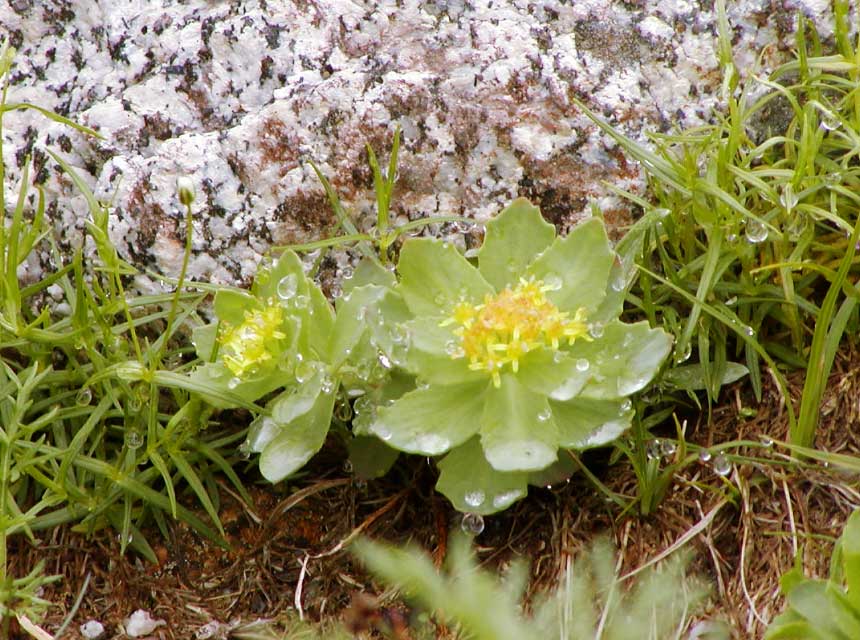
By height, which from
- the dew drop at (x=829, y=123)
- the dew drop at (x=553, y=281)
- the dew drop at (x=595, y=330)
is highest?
the dew drop at (x=829, y=123)

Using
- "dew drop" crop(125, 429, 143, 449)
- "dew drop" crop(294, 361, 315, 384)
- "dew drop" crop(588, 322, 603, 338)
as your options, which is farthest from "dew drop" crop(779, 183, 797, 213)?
"dew drop" crop(125, 429, 143, 449)

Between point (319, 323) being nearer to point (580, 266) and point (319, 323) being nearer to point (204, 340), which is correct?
point (204, 340)

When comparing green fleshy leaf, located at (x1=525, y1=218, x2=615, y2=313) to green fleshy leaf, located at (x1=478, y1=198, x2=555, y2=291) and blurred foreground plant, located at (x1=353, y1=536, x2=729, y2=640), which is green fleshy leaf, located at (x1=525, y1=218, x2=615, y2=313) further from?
blurred foreground plant, located at (x1=353, y1=536, x2=729, y2=640)

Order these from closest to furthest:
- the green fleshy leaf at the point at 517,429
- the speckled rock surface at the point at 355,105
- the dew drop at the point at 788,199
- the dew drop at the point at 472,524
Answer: the green fleshy leaf at the point at 517,429 → the dew drop at the point at 788,199 → the dew drop at the point at 472,524 → the speckled rock surface at the point at 355,105

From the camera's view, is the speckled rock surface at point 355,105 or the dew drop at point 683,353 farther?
the speckled rock surface at point 355,105

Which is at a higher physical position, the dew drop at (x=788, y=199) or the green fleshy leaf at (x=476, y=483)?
the dew drop at (x=788, y=199)

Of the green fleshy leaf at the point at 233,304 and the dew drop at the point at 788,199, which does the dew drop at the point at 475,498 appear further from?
the dew drop at the point at 788,199

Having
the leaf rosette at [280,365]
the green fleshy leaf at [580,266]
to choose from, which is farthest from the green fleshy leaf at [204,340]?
the green fleshy leaf at [580,266]
